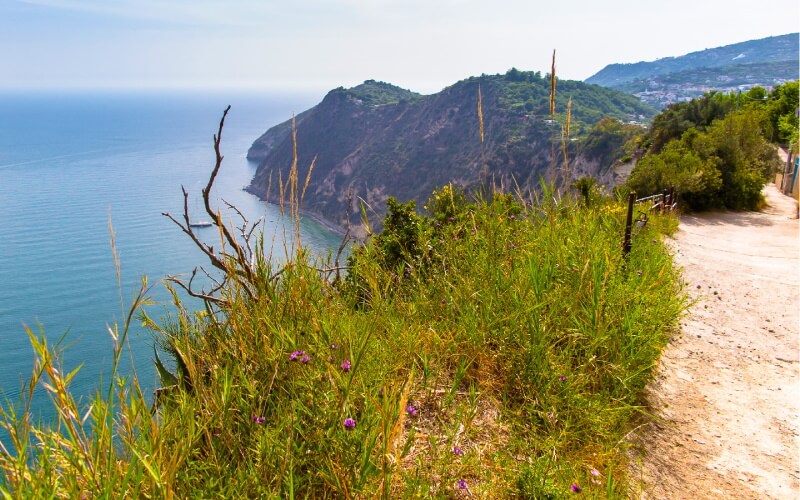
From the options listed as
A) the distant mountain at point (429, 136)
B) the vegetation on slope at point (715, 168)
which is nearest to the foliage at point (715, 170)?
the vegetation on slope at point (715, 168)

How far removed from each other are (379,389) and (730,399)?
3.21m

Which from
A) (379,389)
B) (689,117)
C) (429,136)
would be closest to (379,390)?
(379,389)

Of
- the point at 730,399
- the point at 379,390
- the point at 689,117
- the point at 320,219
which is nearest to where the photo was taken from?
the point at 379,390

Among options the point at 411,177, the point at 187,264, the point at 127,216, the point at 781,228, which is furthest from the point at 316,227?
the point at 781,228

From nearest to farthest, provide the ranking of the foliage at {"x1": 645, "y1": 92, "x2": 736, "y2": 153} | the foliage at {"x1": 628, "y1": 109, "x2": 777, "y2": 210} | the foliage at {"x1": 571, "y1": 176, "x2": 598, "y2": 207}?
the foliage at {"x1": 571, "y1": 176, "x2": 598, "y2": 207}
the foliage at {"x1": 628, "y1": 109, "x2": 777, "y2": 210}
the foliage at {"x1": 645, "y1": 92, "x2": 736, "y2": 153}

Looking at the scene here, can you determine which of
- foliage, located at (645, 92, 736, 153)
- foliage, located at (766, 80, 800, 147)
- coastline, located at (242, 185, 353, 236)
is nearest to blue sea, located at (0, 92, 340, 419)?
coastline, located at (242, 185, 353, 236)

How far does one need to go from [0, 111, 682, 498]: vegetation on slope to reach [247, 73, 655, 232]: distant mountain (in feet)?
256

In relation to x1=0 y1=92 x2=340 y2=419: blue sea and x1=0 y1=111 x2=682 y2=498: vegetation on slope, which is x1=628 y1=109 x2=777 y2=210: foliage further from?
x1=0 y1=111 x2=682 y2=498: vegetation on slope

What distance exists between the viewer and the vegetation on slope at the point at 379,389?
1.71 m

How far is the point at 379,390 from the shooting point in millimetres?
2219

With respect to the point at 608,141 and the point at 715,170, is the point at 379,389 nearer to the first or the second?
the point at 715,170

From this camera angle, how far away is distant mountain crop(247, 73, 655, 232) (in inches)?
3718

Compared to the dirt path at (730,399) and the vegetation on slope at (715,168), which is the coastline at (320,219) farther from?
the dirt path at (730,399)

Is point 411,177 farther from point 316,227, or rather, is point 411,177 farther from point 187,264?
point 187,264
